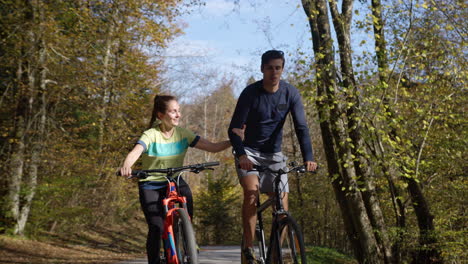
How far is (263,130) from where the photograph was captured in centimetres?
475

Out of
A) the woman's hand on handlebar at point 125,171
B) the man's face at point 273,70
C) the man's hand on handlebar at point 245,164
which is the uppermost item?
the man's face at point 273,70

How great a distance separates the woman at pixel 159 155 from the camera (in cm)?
463

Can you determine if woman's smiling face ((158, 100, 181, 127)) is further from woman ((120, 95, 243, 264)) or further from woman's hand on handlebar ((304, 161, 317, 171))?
woman's hand on handlebar ((304, 161, 317, 171))

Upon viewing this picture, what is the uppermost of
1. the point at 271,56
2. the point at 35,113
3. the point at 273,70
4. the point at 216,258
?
the point at 35,113

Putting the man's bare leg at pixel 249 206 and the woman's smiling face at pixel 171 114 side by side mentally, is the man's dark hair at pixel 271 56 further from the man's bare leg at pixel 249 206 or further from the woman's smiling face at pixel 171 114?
the man's bare leg at pixel 249 206

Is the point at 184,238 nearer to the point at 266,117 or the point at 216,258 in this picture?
the point at 266,117

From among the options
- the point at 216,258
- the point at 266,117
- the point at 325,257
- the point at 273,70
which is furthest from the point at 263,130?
the point at 325,257

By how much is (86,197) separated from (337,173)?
405 inches

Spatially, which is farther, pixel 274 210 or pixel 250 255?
pixel 250 255

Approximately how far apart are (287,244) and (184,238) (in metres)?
0.87

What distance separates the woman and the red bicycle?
156 mm

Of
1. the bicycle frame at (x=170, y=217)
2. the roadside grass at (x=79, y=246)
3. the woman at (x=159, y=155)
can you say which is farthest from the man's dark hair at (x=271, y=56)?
the roadside grass at (x=79, y=246)

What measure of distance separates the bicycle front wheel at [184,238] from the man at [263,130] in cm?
68

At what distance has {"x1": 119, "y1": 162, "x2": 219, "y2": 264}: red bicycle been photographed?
4.14 meters
